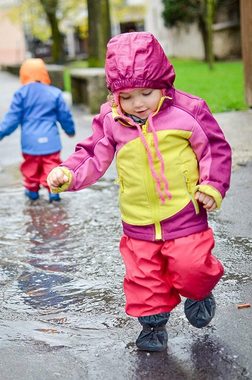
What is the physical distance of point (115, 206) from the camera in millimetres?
6613

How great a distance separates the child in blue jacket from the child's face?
3.84 metres

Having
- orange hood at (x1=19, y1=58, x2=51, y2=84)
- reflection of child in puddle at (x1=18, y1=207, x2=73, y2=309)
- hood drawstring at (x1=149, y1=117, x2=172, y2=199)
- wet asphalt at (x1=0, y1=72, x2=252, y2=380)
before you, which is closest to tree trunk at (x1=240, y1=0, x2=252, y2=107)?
wet asphalt at (x1=0, y1=72, x2=252, y2=380)

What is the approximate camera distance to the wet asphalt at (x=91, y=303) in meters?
3.34

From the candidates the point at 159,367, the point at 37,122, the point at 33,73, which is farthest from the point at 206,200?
the point at 33,73

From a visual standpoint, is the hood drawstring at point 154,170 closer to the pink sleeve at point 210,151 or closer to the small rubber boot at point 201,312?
the pink sleeve at point 210,151

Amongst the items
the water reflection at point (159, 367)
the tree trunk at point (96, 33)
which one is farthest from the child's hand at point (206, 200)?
the tree trunk at point (96, 33)

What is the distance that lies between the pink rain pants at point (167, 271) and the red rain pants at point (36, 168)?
3.87m

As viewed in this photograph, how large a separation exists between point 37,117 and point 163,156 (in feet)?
13.1

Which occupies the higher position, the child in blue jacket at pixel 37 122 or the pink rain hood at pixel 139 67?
the pink rain hood at pixel 139 67

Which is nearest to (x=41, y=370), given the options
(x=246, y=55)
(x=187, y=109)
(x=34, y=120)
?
(x=187, y=109)

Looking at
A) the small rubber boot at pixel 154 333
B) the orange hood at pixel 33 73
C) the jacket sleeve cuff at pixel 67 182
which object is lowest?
the small rubber boot at pixel 154 333

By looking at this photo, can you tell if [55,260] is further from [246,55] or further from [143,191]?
[246,55]

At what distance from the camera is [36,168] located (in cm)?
728

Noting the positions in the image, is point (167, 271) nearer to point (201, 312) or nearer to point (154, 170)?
point (201, 312)
